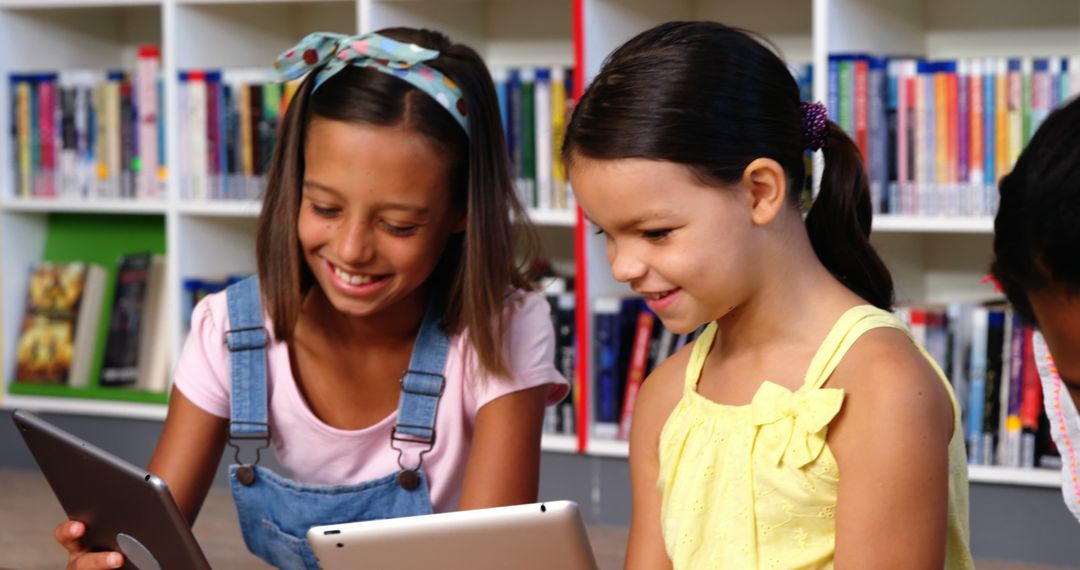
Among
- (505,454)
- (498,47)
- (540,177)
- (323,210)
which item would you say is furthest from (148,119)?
(505,454)

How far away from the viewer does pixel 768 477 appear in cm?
109

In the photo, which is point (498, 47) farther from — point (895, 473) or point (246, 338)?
point (895, 473)

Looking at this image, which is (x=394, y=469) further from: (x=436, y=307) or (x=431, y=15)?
(x=431, y=15)

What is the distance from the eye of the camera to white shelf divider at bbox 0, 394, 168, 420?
284 cm

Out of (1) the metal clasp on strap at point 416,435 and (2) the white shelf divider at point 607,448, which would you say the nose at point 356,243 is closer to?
(1) the metal clasp on strap at point 416,435

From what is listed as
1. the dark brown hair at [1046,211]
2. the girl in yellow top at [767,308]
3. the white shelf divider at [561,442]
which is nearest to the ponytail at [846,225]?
the girl in yellow top at [767,308]

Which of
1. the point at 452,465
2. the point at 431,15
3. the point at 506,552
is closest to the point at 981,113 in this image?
the point at 431,15

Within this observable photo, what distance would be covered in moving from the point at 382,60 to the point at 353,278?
23 centimetres

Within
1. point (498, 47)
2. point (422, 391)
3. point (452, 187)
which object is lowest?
point (422, 391)

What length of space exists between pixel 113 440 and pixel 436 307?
5.30 ft

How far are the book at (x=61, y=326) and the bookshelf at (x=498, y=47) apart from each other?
0.13ft

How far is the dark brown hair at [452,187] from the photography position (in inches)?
55.2

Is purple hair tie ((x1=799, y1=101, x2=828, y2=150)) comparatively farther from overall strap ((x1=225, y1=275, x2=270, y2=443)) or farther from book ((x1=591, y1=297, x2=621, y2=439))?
Answer: book ((x1=591, y1=297, x2=621, y2=439))

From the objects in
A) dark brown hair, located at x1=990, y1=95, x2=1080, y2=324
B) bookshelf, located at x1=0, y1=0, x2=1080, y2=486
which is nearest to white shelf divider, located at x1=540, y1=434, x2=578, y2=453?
bookshelf, located at x1=0, y1=0, x2=1080, y2=486
